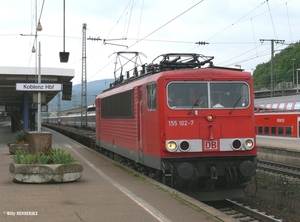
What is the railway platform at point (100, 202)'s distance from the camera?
305 inches

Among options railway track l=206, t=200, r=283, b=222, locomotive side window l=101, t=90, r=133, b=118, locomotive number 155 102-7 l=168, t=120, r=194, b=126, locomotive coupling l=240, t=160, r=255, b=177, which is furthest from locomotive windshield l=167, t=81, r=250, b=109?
locomotive side window l=101, t=90, r=133, b=118

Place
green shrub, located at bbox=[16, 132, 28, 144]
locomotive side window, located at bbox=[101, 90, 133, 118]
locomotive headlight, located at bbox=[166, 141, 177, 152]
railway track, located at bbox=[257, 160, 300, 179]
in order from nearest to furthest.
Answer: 1. locomotive headlight, located at bbox=[166, 141, 177, 152]
2. locomotive side window, located at bbox=[101, 90, 133, 118]
3. railway track, located at bbox=[257, 160, 300, 179]
4. green shrub, located at bbox=[16, 132, 28, 144]

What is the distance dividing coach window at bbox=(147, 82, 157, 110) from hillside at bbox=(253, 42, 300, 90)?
59729mm

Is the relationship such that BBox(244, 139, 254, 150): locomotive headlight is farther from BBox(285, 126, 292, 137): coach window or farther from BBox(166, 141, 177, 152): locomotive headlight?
BBox(285, 126, 292, 137): coach window

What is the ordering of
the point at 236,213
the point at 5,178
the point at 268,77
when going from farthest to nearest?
1. the point at 268,77
2. the point at 5,178
3. the point at 236,213

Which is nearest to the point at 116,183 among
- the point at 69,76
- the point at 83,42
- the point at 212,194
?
the point at 212,194

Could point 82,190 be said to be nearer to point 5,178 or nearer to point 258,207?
point 5,178

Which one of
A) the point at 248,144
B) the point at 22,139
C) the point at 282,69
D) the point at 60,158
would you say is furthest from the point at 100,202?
the point at 282,69

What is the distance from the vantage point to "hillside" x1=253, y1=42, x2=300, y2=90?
70050 millimetres

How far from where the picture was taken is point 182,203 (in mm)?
9031

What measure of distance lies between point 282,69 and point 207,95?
6661 cm

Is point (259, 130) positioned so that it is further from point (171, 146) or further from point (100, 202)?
point (100, 202)

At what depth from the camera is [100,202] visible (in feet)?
29.6

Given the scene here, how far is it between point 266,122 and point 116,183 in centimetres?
2452
